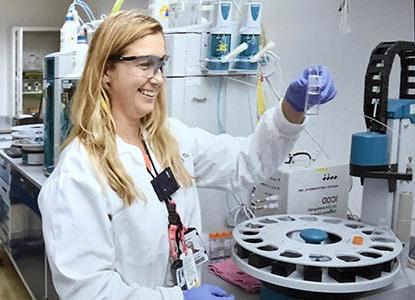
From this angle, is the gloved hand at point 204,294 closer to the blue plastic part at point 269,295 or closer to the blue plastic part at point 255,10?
the blue plastic part at point 269,295

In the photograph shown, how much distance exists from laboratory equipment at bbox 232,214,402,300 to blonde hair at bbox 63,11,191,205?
36 centimetres

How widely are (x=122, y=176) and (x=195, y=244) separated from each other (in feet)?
Result: 1.04

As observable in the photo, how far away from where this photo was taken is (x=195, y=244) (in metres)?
1.49

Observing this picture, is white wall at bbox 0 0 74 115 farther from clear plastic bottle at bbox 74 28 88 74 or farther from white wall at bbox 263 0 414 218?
white wall at bbox 263 0 414 218

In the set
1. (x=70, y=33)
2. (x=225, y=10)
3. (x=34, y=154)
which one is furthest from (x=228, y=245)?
(x=34, y=154)

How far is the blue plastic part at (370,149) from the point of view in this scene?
159 centimetres

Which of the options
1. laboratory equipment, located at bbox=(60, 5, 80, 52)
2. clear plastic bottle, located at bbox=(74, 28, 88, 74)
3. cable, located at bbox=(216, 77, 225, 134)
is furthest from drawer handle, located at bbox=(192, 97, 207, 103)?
laboratory equipment, located at bbox=(60, 5, 80, 52)

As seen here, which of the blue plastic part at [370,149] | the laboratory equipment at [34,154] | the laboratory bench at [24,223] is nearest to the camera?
the blue plastic part at [370,149]

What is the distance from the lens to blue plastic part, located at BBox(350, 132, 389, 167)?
5.23 ft

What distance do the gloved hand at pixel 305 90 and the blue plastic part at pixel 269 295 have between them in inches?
20.1

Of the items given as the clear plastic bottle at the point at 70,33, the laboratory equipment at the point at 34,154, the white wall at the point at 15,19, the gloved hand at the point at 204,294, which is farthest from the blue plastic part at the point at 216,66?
the white wall at the point at 15,19

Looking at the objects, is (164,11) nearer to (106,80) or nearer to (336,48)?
(336,48)

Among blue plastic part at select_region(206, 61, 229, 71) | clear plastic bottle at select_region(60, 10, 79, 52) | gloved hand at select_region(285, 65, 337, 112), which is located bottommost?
gloved hand at select_region(285, 65, 337, 112)

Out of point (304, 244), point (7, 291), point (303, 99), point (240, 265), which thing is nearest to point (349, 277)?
point (304, 244)
